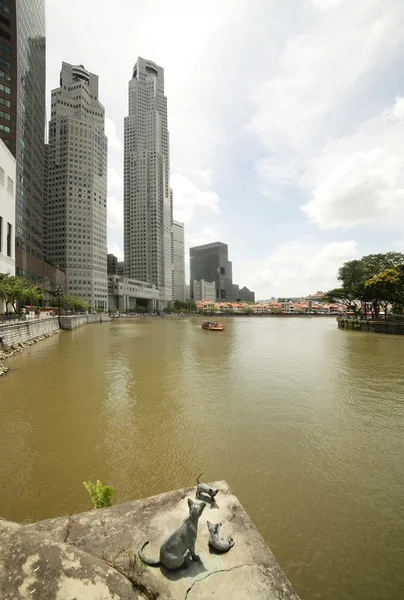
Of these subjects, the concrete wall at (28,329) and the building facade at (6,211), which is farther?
the building facade at (6,211)

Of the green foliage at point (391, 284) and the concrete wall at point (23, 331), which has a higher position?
the green foliage at point (391, 284)

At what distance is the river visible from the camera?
506 cm

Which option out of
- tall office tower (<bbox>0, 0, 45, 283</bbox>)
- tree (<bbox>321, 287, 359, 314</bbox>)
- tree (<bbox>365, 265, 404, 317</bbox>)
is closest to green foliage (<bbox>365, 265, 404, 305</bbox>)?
tree (<bbox>365, 265, 404, 317</bbox>)

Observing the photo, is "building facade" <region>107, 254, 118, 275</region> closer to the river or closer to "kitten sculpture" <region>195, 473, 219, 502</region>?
the river

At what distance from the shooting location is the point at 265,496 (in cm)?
640

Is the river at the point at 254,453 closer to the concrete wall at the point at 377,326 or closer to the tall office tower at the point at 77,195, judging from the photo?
the concrete wall at the point at 377,326

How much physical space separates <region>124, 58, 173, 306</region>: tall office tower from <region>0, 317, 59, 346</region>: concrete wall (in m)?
144

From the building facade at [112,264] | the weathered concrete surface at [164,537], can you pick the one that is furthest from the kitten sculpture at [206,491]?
the building facade at [112,264]

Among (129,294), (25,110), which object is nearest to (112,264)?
(129,294)

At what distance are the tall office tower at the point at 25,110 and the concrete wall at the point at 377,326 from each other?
269 feet

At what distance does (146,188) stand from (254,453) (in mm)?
198764

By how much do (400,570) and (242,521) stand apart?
129 inches

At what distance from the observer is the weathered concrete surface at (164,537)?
9.08 ft

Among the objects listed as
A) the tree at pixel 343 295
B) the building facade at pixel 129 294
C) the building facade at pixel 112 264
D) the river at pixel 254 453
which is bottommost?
the river at pixel 254 453
